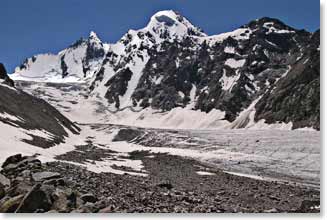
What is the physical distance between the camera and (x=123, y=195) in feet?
45.2

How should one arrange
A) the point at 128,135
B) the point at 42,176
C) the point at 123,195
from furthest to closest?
the point at 128,135 < the point at 123,195 < the point at 42,176

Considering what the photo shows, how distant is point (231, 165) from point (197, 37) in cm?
12233

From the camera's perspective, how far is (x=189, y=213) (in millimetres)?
12016

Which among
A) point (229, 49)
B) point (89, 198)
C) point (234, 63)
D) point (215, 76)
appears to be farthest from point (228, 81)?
point (89, 198)

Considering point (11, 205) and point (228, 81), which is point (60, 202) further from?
point (228, 81)

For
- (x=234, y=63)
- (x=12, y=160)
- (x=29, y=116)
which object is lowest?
(x=12, y=160)

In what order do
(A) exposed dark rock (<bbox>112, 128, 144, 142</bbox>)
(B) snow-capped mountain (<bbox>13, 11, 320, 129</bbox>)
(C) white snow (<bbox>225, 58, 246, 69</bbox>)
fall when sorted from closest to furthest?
(A) exposed dark rock (<bbox>112, 128, 144, 142</bbox>), (B) snow-capped mountain (<bbox>13, 11, 320, 129</bbox>), (C) white snow (<bbox>225, 58, 246, 69</bbox>)

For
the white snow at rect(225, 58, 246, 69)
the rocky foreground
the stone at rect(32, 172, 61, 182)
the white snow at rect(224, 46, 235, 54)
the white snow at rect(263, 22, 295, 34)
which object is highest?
the white snow at rect(263, 22, 295, 34)

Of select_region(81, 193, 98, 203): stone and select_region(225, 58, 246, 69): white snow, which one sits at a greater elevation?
select_region(225, 58, 246, 69): white snow

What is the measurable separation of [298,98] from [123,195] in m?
54.1

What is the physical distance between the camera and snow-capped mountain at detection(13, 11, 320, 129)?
7244cm

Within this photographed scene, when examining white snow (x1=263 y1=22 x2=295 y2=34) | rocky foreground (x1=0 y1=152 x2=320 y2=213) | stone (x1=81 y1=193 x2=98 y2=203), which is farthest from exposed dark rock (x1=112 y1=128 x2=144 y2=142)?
white snow (x1=263 y1=22 x2=295 y2=34)

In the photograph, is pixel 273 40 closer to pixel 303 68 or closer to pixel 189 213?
pixel 303 68

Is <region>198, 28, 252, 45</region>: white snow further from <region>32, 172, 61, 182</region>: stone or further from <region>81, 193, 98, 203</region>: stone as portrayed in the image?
<region>81, 193, 98, 203</region>: stone
